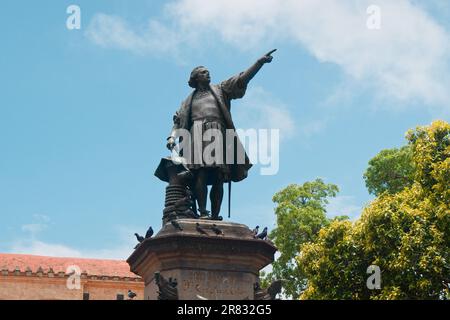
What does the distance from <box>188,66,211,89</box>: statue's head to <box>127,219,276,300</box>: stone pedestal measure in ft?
8.78

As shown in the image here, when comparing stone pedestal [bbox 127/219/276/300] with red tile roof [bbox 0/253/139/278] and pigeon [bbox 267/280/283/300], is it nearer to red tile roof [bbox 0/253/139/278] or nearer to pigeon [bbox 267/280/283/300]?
pigeon [bbox 267/280/283/300]

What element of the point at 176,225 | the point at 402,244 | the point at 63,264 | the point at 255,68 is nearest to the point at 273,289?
the point at 176,225

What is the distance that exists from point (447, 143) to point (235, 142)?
12.4 metres

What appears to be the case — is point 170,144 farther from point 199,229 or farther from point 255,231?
point 255,231

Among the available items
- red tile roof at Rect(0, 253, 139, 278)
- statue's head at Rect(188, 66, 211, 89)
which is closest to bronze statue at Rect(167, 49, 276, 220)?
statue's head at Rect(188, 66, 211, 89)

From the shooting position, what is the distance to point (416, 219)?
2152 centimetres

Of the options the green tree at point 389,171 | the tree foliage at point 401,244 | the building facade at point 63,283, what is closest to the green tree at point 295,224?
the green tree at point 389,171

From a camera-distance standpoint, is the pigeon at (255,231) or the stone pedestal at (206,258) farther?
the pigeon at (255,231)

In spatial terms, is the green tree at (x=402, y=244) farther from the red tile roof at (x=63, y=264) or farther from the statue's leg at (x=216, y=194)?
the red tile roof at (x=63, y=264)

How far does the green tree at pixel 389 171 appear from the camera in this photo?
32.2m

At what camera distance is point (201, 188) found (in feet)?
38.8

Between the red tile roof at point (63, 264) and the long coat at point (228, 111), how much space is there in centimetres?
3809
